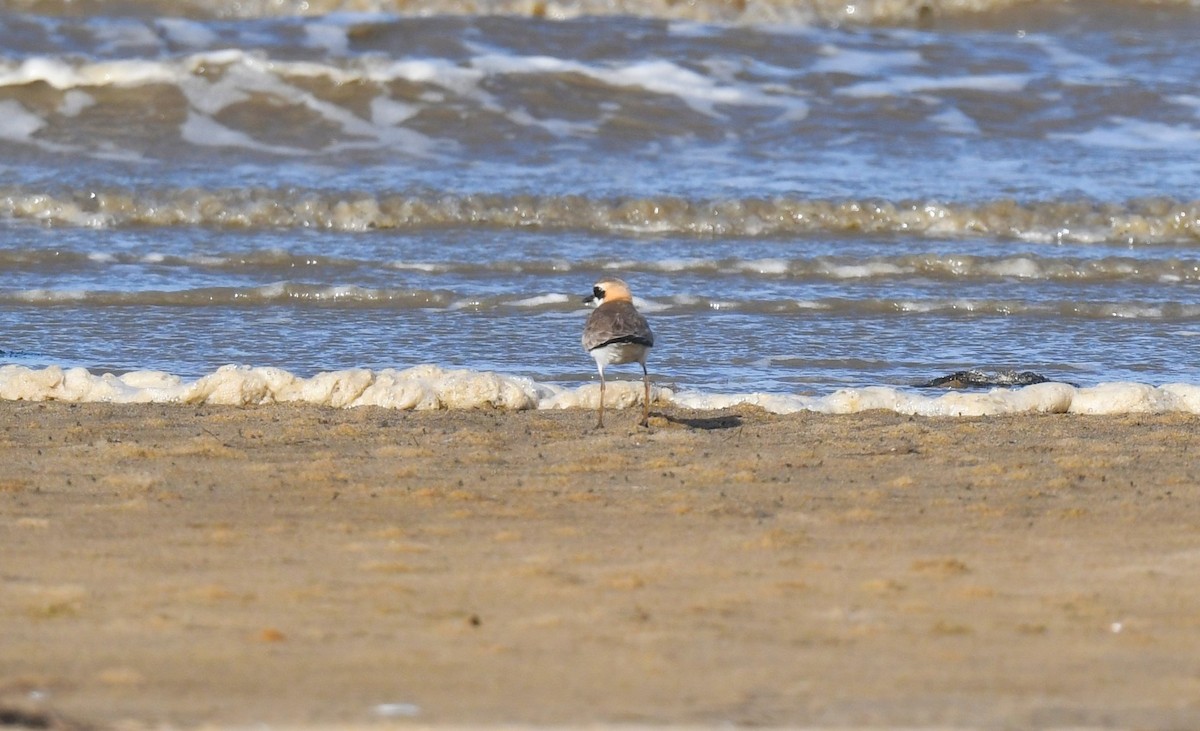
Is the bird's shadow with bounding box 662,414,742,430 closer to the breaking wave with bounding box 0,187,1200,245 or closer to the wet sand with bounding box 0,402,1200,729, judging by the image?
the wet sand with bounding box 0,402,1200,729

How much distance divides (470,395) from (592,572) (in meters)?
2.84

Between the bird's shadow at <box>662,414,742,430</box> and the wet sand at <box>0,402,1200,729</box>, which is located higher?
the wet sand at <box>0,402,1200,729</box>

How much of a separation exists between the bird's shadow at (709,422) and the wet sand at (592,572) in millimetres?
63

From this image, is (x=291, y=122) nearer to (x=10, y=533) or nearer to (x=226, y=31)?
(x=226, y=31)

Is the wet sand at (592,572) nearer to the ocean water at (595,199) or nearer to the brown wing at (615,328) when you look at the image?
the brown wing at (615,328)

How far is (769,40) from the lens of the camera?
19.8m

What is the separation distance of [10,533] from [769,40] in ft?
52.4

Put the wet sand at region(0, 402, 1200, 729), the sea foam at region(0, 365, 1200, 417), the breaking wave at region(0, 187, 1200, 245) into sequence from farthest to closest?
the breaking wave at region(0, 187, 1200, 245) < the sea foam at region(0, 365, 1200, 417) < the wet sand at region(0, 402, 1200, 729)

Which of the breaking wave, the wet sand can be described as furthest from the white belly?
the breaking wave

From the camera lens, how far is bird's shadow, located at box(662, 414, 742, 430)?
694 centimetres

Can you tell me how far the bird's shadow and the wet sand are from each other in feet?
0.21

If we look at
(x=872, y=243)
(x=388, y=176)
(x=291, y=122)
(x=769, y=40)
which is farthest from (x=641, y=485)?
(x=769, y=40)

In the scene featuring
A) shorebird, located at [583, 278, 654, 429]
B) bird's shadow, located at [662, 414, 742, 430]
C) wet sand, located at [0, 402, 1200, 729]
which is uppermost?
shorebird, located at [583, 278, 654, 429]

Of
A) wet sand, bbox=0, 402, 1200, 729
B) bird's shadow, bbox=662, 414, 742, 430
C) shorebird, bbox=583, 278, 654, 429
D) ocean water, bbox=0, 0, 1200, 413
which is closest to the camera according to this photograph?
wet sand, bbox=0, 402, 1200, 729
